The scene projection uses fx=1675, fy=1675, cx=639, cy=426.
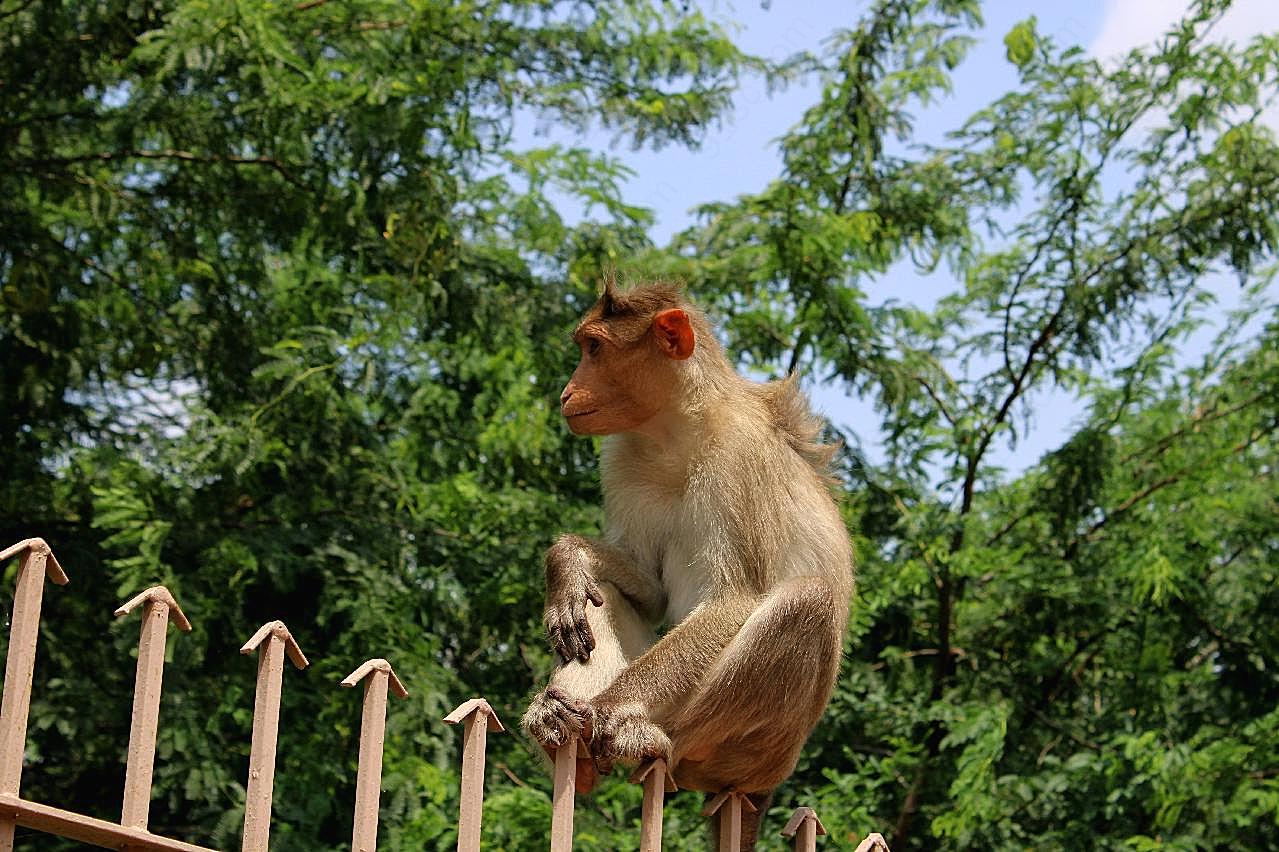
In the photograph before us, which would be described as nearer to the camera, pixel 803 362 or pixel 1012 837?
pixel 1012 837

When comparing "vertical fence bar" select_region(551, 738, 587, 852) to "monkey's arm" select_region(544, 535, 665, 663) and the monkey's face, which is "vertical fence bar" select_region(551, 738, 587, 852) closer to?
"monkey's arm" select_region(544, 535, 665, 663)

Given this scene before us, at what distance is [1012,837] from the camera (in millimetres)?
11047

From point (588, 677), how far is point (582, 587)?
1.05ft

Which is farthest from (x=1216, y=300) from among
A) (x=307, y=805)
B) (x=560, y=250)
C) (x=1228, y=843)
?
(x=307, y=805)

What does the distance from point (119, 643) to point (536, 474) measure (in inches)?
134

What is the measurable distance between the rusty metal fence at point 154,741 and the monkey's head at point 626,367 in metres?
2.19

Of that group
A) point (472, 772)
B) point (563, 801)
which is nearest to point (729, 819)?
point (563, 801)

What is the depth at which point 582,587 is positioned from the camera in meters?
5.83

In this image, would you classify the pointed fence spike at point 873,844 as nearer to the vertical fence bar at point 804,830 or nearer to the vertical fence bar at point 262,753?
the vertical fence bar at point 804,830

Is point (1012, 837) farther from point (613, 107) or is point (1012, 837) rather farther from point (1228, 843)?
point (613, 107)

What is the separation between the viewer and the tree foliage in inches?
406

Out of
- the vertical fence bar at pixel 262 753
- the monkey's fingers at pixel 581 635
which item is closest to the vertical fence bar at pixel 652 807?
the vertical fence bar at pixel 262 753

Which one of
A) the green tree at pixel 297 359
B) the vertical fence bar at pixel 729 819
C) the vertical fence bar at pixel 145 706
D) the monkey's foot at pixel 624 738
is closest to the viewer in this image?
the vertical fence bar at pixel 145 706

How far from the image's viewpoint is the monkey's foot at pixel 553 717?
5.01 metres
